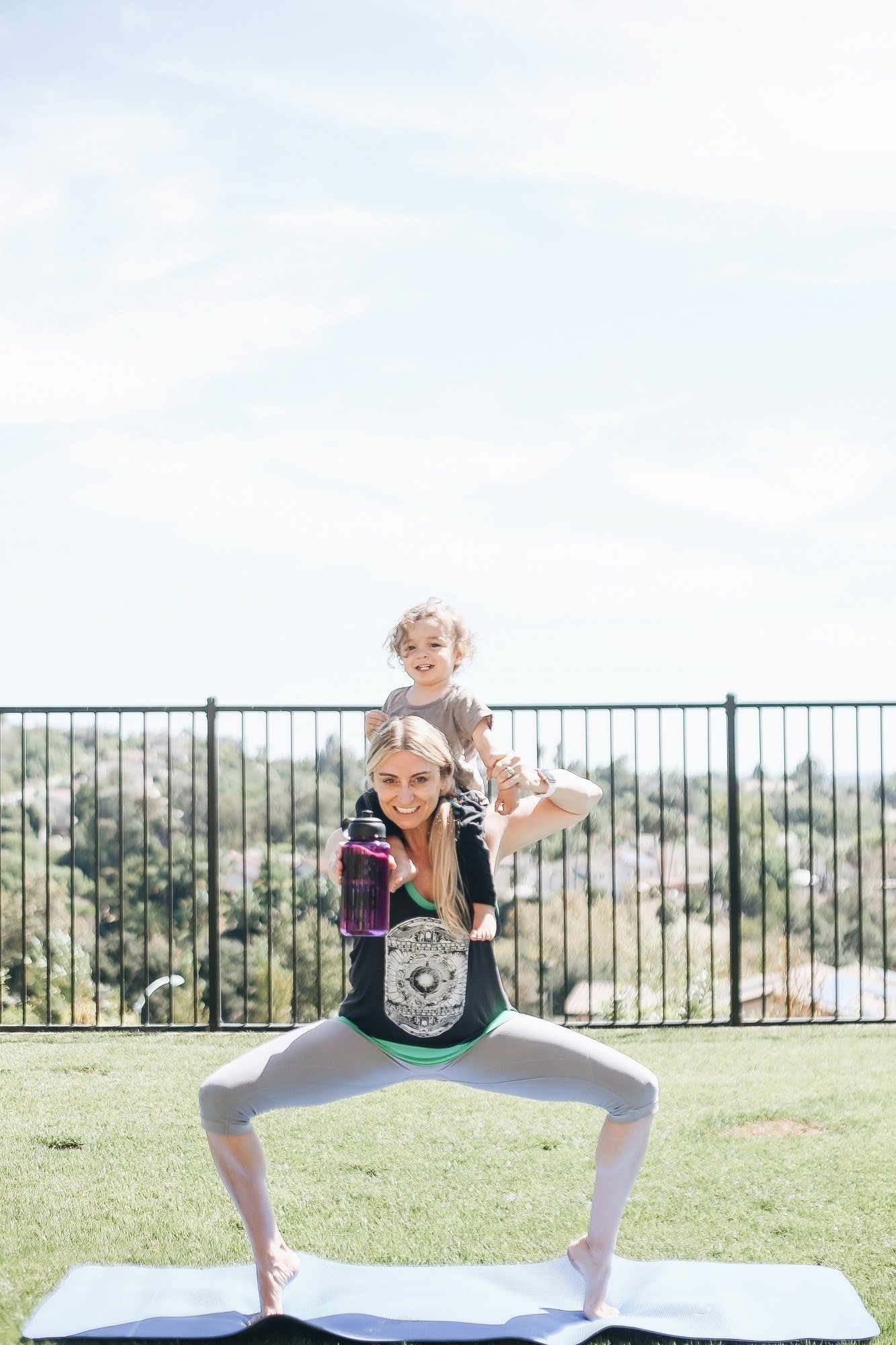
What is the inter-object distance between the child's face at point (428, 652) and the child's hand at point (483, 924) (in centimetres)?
87

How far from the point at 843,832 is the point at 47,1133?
44.4ft

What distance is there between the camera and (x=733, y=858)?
6.06m

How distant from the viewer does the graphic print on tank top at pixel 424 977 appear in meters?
2.54

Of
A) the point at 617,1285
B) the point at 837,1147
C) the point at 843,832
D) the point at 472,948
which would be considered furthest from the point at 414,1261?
the point at 843,832

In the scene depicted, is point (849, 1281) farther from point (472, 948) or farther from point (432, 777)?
point (432, 777)

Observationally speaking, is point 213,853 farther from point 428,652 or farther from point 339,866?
point 339,866

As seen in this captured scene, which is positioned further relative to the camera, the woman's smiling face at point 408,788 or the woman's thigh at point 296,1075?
the woman's smiling face at point 408,788

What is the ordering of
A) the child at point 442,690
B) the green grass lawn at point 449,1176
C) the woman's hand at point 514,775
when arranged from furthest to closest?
the child at point 442,690
the green grass lawn at point 449,1176
the woman's hand at point 514,775

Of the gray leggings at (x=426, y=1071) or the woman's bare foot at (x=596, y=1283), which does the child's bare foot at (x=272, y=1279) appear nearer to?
the gray leggings at (x=426, y=1071)

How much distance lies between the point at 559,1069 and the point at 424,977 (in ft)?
1.13

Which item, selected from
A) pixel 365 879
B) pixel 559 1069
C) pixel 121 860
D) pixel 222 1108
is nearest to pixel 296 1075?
pixel 222 1108

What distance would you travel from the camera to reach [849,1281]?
2.79 meters

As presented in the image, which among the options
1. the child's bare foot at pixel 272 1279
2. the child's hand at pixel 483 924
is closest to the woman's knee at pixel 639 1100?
the child's hand at pixel 483 924

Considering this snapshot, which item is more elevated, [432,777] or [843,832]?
[432,777]
